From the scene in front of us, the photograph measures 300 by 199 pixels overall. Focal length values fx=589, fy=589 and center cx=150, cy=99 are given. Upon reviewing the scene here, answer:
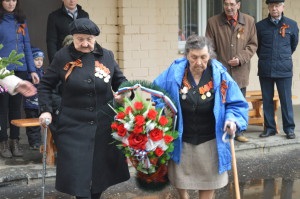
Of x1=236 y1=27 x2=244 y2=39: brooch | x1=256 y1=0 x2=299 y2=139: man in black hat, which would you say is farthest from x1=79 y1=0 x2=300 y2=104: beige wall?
x1=236 y1=27 x2=244 y2=39: brooch

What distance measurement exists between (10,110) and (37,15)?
97.1 inches

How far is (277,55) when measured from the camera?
28.8 ft

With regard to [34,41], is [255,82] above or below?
below

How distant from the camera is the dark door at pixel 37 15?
31.6ft

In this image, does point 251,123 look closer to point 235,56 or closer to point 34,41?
point 235,56

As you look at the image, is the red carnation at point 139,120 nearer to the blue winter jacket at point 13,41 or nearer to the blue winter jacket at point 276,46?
the blue winter jacket at point 13,41

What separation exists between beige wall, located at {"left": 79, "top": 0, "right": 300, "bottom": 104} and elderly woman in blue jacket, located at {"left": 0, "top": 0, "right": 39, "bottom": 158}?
197cm

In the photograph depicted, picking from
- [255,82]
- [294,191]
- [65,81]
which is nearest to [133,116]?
[65,81]

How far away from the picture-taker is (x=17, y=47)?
24.4 feet

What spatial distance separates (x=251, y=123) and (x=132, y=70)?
2.14m

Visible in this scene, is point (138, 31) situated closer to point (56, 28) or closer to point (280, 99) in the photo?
point (56, 28)

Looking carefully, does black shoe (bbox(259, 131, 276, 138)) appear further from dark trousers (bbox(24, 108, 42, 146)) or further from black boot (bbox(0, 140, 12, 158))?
black boot (bbox(0, 140, 12, 158))

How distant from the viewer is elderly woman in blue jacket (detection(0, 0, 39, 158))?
7.34m

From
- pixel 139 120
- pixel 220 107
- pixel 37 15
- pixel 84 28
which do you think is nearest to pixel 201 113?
pixel 220 107
